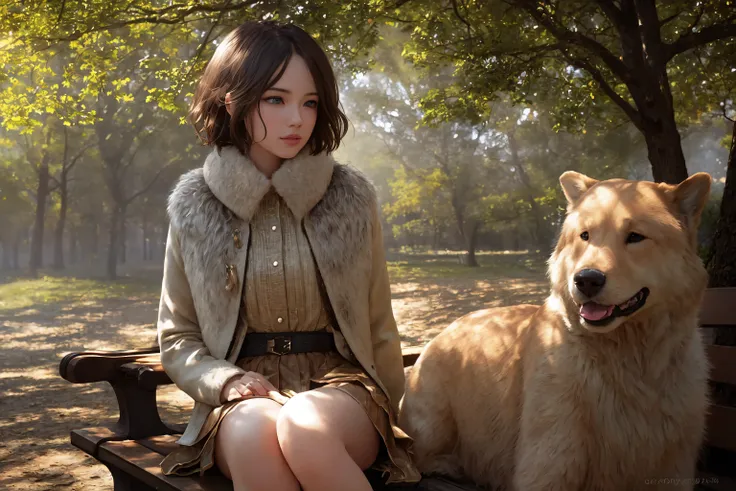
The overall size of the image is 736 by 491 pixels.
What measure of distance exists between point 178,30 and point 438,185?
18092 mm

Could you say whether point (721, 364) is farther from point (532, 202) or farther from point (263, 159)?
point (532, 202)

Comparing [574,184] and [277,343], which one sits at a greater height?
[574,184]

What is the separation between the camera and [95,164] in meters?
33.3

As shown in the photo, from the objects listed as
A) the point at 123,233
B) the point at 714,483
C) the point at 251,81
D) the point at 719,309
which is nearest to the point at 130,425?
the point at 251,81

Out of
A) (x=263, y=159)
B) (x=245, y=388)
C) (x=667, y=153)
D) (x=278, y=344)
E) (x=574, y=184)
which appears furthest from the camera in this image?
(x=667, y=153)

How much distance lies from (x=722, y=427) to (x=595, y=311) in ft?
3.94

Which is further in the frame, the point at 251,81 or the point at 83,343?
the point at 83,343

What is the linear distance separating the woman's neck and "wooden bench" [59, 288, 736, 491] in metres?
1.02

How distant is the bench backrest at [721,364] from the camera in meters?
2.94

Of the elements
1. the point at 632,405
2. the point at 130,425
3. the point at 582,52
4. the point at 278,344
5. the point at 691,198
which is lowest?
the point at 130,425

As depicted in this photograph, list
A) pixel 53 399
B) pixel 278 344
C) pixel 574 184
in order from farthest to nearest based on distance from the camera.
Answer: pixel 53 399, pixel 278 344, pixel 574 184

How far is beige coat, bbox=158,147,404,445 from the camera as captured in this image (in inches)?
105

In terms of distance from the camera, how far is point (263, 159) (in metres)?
2.86

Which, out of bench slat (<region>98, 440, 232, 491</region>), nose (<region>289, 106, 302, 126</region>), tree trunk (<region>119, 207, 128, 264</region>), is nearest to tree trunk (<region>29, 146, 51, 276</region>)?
tree trunk (<region>119, 207, 128, 264</region>)
